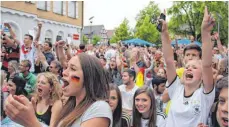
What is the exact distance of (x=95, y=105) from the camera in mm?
1939

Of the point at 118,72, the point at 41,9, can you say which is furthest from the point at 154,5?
the point at 118,72

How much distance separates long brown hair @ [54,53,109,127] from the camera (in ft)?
6.51

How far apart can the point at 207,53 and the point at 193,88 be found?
22.2 inches

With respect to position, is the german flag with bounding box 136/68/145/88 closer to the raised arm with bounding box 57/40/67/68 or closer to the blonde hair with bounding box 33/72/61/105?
the raised arm with bounding box 57/40/67/68

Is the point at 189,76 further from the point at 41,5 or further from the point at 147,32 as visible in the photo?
the point at 147,32

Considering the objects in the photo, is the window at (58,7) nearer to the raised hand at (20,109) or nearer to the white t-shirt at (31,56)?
the white t-shirt at (31,56)

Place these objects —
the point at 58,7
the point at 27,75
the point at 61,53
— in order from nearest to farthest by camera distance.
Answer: the point at 61,53 → the point at 27,75 → the point at 58,7

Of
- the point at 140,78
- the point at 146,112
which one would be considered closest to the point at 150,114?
the point at 146,112

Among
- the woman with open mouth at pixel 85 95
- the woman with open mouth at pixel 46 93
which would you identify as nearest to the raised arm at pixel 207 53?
the woman with open mouth at pixel 85 95

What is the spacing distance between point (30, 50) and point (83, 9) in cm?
2239

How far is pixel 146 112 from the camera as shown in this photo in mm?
3721

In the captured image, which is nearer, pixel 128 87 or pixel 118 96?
pixel 118 96

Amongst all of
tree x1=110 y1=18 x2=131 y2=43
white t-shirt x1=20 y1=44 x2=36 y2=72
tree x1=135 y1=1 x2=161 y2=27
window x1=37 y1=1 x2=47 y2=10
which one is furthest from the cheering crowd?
tree x1=135 y1=1 x2=161 y2=27

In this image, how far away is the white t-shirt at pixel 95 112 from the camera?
1.88 meters
